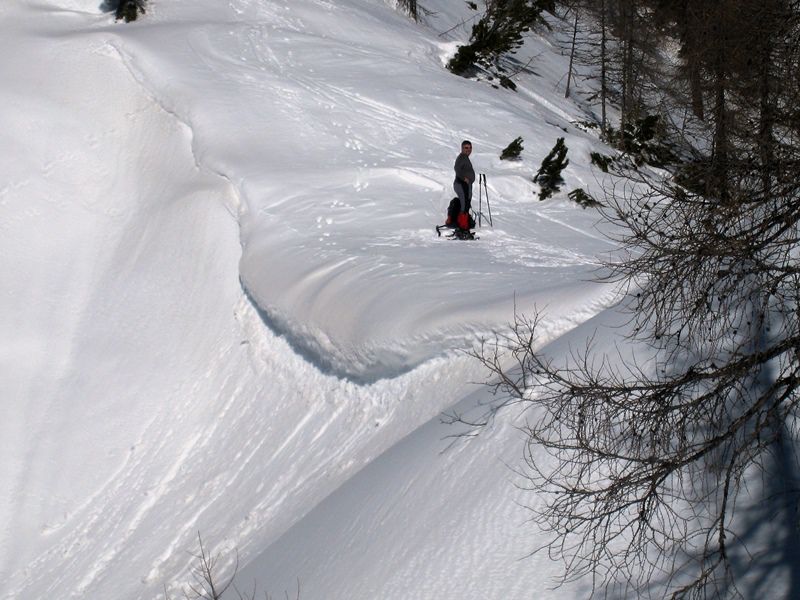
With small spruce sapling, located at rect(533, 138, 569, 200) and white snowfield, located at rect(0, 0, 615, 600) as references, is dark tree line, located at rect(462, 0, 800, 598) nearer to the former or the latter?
white snowfield, located at rect(0, 0, 615, 600)

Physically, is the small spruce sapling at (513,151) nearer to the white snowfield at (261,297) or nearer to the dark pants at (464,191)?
the white snowfield at (261,297)

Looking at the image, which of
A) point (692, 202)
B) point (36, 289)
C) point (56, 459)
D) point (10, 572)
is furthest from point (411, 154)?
point (692, 202)

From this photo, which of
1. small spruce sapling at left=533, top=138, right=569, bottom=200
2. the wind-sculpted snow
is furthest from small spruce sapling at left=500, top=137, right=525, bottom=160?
small spruce sapling at left=533, top=138, right=569, bottom=200

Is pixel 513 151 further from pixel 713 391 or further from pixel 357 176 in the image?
pixel 713 391

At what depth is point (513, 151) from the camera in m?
19.0

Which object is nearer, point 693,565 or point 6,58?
point 693,565

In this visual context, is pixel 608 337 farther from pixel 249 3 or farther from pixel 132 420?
pixel 249 3

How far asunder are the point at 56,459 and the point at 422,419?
637 cm

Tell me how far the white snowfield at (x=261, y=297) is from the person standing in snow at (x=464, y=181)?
0.65m

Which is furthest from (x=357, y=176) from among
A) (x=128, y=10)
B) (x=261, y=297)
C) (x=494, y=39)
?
(x=494, y=39)

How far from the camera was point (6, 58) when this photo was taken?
2170 cm

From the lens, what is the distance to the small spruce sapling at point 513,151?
18953mm

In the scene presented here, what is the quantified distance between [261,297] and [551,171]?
6072mm

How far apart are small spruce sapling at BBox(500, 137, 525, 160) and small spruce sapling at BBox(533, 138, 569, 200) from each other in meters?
0.62
